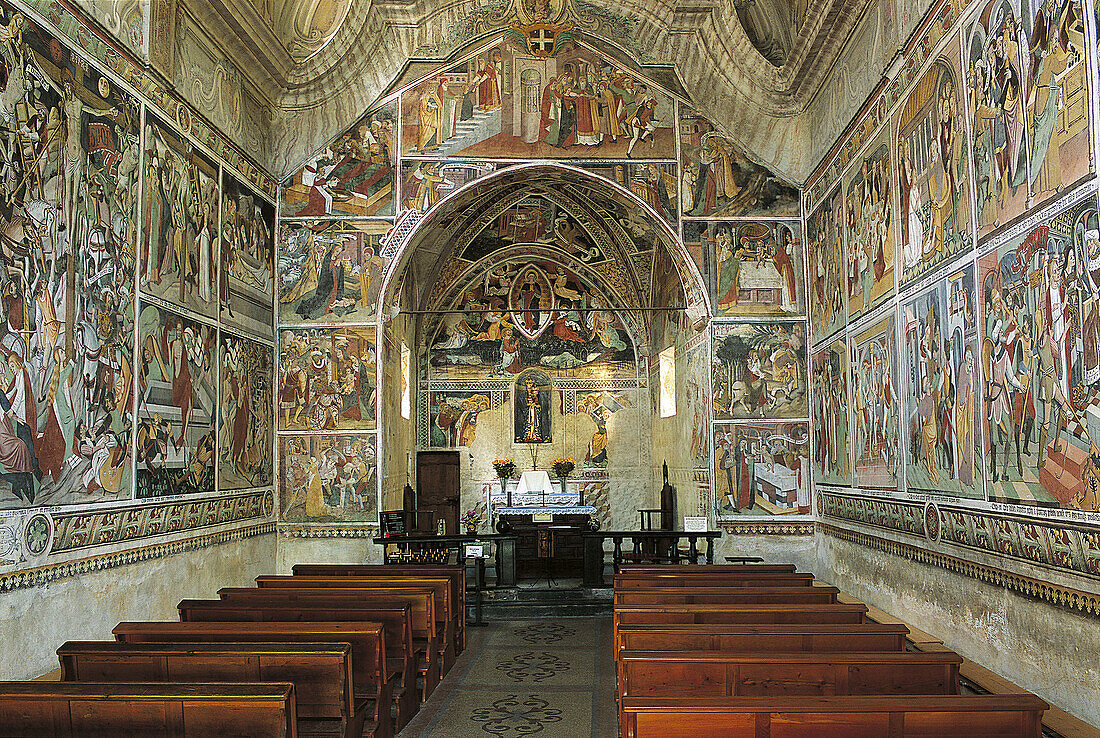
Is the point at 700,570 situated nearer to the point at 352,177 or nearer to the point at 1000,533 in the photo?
the point at 1000,533

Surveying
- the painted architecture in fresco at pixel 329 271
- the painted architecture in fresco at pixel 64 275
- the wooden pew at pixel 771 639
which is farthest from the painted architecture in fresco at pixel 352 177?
the wooden pew at pixel 771 639

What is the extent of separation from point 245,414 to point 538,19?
7.71 metres

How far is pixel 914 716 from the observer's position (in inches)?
157

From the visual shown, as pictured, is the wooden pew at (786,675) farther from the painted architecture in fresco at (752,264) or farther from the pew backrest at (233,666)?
the painted architecture in fresco at (752,264)

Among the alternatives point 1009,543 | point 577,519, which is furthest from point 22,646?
point 577,519

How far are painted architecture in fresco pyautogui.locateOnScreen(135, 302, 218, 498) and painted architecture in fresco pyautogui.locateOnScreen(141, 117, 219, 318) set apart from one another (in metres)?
0.36

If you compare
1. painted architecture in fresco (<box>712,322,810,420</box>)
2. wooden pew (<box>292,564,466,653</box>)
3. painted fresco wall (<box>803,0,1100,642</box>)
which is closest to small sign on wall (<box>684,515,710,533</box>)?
painted architecture in fresco (<box>712,322,810,420</box>)

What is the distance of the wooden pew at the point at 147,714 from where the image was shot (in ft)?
14.1

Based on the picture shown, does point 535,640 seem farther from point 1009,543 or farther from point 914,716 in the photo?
point 914,716

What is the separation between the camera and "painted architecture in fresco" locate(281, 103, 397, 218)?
14125 millimetres

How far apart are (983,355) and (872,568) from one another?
410 cm

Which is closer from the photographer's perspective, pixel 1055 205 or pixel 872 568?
pixel 1055 205

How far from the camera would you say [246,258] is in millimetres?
12867

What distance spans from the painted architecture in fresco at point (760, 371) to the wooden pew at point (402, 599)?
6783mm
